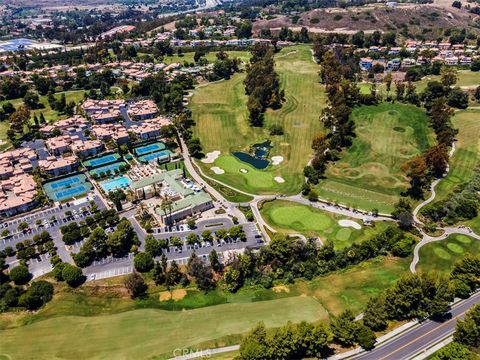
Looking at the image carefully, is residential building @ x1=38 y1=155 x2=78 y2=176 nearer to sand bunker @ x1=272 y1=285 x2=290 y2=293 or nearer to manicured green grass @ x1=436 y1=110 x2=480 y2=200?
sand bunker @ x1=272 y1=285 x2=290 y2=293

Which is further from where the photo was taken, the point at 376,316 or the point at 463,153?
the point at 463,153

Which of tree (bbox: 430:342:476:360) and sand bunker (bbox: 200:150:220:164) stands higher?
tree (bbox: 430:342:476:360)

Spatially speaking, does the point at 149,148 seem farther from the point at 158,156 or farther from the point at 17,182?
the point at 17,182

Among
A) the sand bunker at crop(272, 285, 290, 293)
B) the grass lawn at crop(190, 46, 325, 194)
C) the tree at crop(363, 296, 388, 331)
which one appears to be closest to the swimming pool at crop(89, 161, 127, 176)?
the grass lawn at crop(190, 46, 325, 194)

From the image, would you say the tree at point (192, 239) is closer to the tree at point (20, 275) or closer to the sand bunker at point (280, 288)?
the sand bunker at point (280, 288)

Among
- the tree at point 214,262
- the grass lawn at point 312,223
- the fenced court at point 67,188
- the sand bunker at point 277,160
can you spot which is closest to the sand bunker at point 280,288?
the tree at point 214,262

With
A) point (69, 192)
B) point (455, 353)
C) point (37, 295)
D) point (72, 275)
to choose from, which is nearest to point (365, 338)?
point (455, 353)

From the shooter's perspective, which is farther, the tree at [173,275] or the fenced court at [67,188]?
the fenced court at [67,188]
